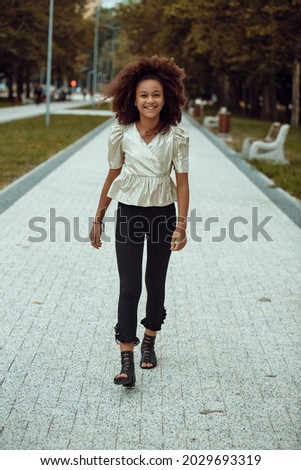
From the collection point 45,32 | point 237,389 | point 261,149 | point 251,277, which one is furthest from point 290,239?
point 45,32

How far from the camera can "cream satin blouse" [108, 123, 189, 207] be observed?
204 inches

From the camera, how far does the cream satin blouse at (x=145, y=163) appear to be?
5180 mm

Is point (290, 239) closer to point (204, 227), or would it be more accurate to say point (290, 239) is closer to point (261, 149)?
point (204, 227)

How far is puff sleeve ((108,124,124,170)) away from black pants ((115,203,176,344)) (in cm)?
22

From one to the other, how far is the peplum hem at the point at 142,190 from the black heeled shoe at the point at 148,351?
863 millimetres

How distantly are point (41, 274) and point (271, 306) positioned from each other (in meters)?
2.06

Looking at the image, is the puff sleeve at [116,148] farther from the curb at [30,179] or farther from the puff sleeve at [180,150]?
the curb at [30,179]

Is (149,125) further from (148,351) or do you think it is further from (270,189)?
(270,189)

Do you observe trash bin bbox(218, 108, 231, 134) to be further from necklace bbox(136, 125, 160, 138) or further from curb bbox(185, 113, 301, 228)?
necklace bbox(136, 125, 160, 138)

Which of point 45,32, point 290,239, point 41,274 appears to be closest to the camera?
point 41,274

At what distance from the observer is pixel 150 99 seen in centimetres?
516

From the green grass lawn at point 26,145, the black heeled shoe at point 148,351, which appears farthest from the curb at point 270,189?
the black heeled shoe at point 148,351

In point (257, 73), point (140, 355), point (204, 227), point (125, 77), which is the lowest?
point (257, 73)

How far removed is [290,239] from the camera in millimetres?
10844
